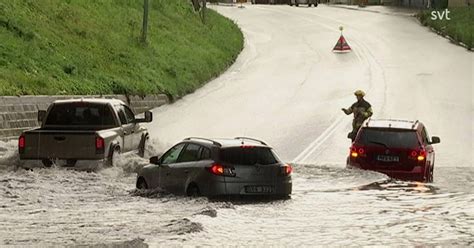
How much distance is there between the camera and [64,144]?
18.4m

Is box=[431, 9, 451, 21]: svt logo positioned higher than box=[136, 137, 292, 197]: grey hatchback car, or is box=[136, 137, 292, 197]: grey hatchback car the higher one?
box=[431, 9, 451, 21]: svt logo

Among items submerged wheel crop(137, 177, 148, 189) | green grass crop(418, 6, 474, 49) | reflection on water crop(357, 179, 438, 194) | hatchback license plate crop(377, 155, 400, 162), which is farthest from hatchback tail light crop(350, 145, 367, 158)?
green grass crop(418, 6, 474, 49)

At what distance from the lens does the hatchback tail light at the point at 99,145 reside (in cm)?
1841

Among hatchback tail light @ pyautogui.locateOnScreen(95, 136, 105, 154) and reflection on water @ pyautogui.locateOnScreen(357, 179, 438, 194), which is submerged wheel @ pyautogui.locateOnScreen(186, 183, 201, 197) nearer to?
hatchback tail light @ pyautogui.locateOnScreen(95, 136, 105, 154)

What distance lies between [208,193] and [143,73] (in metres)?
23.5

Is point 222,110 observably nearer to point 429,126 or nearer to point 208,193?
point 429,126

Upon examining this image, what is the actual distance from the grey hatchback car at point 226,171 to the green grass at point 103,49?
10.4 metres

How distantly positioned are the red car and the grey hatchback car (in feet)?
12.7

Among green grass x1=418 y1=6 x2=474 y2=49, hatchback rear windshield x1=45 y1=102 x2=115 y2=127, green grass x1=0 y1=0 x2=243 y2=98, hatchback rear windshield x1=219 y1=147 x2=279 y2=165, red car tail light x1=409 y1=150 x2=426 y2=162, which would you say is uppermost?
green grass x1=418 y1=6 x2=474 y2=49

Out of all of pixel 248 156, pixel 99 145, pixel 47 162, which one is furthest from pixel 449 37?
pixel 248 156

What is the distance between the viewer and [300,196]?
17562 mm

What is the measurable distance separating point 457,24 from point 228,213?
2020 inches

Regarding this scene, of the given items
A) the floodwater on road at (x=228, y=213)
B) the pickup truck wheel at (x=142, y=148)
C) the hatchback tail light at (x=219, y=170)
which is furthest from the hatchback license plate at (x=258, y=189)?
the pickup truck wheel at (x=142, y=148)

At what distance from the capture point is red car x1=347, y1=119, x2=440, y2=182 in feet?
64.6
